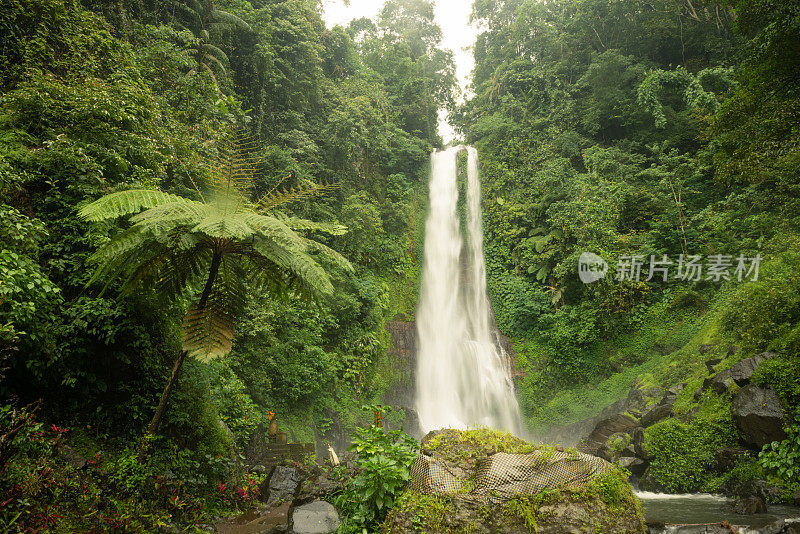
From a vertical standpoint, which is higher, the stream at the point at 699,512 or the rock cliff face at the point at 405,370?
the rock cliff face at the point at 405,370

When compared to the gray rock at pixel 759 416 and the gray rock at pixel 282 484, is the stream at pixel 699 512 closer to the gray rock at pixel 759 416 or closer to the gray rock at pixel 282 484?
the gray rock at pixel 759 416

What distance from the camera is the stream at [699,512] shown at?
5.36m

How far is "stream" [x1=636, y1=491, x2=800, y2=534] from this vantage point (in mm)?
5363

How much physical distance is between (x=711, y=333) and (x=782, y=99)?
6.18 metres

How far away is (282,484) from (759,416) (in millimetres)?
7949

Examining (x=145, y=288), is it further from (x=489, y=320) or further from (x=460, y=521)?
(x=489, y=320)

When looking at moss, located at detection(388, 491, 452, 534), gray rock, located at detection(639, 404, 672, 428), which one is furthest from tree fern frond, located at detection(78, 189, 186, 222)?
gray rock, located at detection(639, 404, 672, 428)

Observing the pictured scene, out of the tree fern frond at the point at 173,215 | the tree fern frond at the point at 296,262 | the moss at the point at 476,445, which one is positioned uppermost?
the tree fern frond at the point at 173,215

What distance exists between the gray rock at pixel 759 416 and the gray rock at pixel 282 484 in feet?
24.8

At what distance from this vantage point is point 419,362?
14.0 m

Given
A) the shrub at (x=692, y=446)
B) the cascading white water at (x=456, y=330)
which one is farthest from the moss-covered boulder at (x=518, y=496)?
the cascading white water at (x=456, y=330)

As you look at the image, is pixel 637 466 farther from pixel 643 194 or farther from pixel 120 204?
pixel 120 204

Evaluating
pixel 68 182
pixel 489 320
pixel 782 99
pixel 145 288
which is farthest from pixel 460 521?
pixel 489 320

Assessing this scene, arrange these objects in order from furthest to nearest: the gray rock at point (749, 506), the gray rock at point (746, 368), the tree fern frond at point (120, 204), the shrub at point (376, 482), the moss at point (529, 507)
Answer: the gray rock at point (746, 368) → the gray rock at point (749, 506) → the shrub at point (376, 482) → the tree fern frond at point (120, 204) → the moss at point (529, 507)
